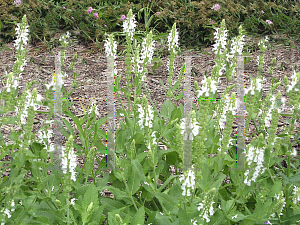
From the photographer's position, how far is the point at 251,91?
68.5 inches

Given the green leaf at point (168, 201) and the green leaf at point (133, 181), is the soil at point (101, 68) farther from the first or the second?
the green leaf at point (168, 201)

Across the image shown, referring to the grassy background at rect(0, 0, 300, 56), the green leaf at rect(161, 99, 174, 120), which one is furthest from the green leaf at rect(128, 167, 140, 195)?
the grassy background at rect(0, 0, 300, 56)

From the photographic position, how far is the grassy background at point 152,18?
5.32 metres

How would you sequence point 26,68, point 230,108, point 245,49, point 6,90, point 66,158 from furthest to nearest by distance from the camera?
point 245,49
point 26,68
point 6,90
point 230,108
point 66,158

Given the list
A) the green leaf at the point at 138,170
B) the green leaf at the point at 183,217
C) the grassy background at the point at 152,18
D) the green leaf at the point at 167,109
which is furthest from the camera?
the grassy background at the point at 152,18

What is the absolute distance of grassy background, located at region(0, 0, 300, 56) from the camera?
5.32 meters

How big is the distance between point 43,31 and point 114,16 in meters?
1.05

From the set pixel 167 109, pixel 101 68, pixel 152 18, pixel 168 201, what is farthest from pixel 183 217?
pixel 152 18

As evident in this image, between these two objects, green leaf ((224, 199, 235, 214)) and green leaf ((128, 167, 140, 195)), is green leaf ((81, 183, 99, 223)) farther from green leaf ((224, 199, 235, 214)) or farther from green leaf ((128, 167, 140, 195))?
green leaf ((224, 199, 235, 214))

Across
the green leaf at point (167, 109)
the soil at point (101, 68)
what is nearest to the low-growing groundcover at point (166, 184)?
the green leaf at point (167, 109)

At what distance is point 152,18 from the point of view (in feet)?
18.1

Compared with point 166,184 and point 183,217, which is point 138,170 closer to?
point 166,184

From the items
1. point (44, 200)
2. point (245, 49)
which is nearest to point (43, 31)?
point (245, 49)

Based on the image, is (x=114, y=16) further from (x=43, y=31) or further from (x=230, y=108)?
(x=230, y=108)
